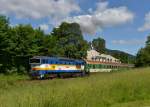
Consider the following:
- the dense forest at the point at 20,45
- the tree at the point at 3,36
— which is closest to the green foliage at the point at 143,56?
the dense forest at the point at 20,45

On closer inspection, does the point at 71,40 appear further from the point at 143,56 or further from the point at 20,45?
the point at 20,45

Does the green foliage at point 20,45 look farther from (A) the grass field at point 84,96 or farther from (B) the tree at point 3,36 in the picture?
(A) the grass field at point 84,96

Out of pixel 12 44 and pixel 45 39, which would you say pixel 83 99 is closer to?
pixel 12 44

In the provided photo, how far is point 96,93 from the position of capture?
14.7m

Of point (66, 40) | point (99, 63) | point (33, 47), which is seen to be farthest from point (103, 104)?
point (66, 40)

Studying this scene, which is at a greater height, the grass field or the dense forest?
the dense forest

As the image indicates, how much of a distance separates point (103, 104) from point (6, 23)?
4644 cm

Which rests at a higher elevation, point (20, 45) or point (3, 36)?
point (3, 36)

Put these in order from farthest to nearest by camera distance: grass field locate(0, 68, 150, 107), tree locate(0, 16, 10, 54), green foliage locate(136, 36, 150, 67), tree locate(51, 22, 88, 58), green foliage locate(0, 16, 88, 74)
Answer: green foliage locate(136, 36, 150, 67)
tree locate(51, 22, 88, 58)
green foliage locate(0, 16, 88, 74)
tree locate(0, 16, 10, 54)
grass field locate(0, 68, 150, 107)

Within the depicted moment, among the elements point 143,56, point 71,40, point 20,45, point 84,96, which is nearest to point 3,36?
point 20,45

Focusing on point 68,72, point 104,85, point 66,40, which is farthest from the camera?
point 66,40

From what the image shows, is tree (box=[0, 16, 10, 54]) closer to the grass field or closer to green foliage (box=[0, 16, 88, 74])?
green foliage (box=[0, 16, 88, 74])

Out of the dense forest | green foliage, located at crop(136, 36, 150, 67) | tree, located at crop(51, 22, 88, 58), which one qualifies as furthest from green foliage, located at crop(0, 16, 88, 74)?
green foliage, located at crop(136, 36, 150, 67)

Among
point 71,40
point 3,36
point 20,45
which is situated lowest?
point 20,45
